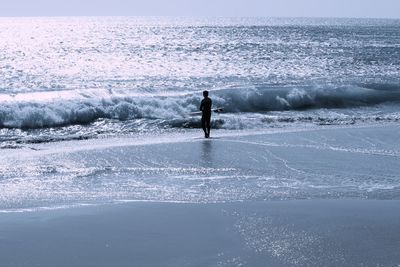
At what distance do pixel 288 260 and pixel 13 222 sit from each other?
392 centimetres

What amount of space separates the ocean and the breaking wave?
6 cm

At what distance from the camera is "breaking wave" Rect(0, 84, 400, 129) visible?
21609 millimetres

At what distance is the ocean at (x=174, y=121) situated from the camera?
10500 mm

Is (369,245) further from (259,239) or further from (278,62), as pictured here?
(278,62)

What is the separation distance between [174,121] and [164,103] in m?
3.44

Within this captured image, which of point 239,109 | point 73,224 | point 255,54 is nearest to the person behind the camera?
point 73,224

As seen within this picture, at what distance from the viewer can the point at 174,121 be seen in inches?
838

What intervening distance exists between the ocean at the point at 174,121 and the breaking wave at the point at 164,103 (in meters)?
0.06

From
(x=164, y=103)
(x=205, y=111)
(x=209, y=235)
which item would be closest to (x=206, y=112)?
(x=205, y=111)

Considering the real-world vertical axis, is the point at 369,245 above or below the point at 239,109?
above

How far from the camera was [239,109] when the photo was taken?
26141 millimetres

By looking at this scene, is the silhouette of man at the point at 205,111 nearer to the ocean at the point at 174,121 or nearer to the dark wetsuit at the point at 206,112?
the dark wetsuit at the point at 206,112

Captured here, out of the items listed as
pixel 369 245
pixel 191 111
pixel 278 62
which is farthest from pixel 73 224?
pixel 278 62

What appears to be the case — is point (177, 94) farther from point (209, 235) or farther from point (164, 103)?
point (209, 235)
